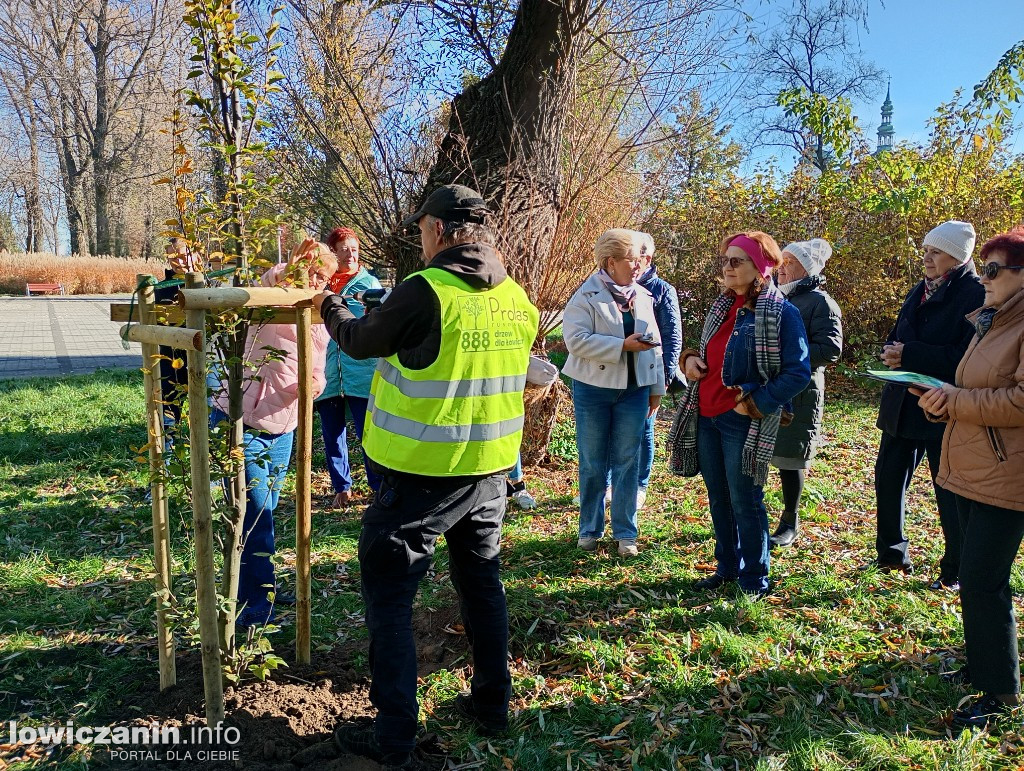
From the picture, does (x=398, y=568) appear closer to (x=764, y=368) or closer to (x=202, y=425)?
(x=202, y=425)

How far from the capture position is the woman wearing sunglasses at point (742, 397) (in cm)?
376

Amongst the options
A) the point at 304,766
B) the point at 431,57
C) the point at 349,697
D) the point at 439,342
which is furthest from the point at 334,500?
the point at 431,57

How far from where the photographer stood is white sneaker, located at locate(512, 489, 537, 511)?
5605mm

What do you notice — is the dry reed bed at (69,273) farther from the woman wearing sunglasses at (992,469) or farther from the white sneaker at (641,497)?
the woman wearing sunglasses at (992,469)

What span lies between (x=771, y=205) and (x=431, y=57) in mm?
6308

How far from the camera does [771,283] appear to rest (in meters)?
3.84

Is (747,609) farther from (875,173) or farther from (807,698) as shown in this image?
(875,173)

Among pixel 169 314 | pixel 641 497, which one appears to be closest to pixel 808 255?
pixel 641 497

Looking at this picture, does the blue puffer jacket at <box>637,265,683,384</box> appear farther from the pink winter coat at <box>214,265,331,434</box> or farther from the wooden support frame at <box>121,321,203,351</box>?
the wooden support frame at <box>121,321,203,351</box>

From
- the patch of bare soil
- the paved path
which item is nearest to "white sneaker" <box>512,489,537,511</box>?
the patch of bare soil

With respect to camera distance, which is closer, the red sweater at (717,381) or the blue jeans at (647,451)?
the red sweater at (717,381)

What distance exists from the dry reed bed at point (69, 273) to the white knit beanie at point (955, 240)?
31125 mm

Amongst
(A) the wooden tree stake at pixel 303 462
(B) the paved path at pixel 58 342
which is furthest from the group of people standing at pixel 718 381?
(B) the paved path at pixel 58 342

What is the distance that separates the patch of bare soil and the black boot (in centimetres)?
259
